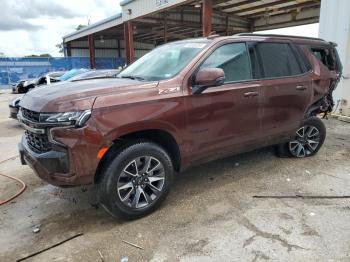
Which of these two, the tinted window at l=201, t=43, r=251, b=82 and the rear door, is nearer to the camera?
the tinted window at l=201, t=43, r=251, b=82

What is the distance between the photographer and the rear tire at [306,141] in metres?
5.34

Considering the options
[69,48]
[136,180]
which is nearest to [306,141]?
[136,180]

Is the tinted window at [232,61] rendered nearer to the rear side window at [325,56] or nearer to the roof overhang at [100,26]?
the rear side window at [325,56]

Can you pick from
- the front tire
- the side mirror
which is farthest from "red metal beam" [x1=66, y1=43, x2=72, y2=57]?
the front tire

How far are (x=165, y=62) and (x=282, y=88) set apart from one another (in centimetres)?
173

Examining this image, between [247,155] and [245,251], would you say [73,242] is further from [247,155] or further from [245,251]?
[247,155]

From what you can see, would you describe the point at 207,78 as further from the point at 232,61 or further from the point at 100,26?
the point at 100,26

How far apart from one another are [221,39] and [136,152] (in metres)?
1.84

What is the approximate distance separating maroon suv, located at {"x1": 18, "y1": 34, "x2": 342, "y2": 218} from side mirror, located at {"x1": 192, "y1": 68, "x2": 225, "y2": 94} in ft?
0.04

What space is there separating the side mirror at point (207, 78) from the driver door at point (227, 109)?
112 millimetres

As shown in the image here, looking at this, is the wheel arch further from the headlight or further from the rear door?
the rear door

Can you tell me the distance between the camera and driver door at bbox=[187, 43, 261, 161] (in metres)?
3.79

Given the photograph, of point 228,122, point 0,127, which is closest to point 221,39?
point 228,122

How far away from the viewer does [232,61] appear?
163 inches
